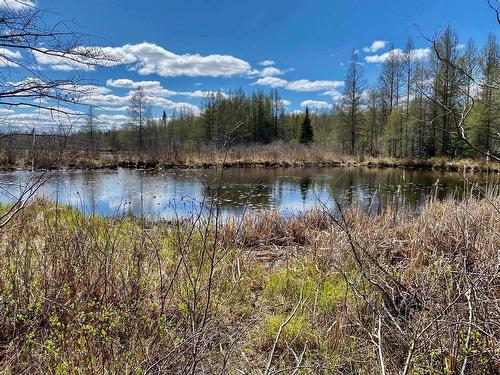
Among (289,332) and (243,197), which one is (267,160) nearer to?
(243,197)

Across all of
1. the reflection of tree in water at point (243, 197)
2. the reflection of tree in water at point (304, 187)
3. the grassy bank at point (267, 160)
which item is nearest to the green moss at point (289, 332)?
the reflection of tree in water at point (243, 197)

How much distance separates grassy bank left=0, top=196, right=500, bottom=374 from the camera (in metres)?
1.85

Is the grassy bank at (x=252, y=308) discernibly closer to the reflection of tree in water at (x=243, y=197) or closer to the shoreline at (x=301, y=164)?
the reflection of tree in water at (x=243, y=197)

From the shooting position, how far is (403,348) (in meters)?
1.92

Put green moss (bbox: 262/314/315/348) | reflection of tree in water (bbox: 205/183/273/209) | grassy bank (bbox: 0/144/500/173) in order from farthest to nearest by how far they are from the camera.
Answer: grassy bank (bbox: 0/144/500/173) < reflection of tree in water (bbox: 205/183/273/209) < green moss (bbox: 262/314/315/348)

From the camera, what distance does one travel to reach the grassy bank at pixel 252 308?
6.07 ft

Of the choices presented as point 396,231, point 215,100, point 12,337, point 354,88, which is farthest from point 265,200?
point 215,100

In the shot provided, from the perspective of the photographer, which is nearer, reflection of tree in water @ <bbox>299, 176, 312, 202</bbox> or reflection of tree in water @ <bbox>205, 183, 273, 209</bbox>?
reflection of tree in water @ <bbox>205, 183, 273, 209</bbox>

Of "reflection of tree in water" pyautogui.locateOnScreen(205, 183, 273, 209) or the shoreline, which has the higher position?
the shoreline

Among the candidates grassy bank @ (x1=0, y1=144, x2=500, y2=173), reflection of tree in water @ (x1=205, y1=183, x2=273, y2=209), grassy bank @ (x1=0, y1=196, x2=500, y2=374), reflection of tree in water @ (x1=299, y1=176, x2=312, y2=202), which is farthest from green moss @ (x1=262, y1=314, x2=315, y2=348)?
grassy bank @ (x1=0, y1=144, x2=500, y2=173)

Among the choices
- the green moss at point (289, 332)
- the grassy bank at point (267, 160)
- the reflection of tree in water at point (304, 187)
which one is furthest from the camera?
the grassy bank at point (267, 160)

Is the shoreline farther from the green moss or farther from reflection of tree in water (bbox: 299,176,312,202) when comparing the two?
the green moss

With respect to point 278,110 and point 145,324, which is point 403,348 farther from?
point 278,110

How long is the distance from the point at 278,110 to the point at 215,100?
1214 centimetres
